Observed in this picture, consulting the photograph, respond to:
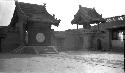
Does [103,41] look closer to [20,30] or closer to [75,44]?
[75,44]

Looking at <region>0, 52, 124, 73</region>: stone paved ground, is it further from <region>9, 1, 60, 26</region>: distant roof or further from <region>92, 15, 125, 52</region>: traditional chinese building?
<region>92, 15, 125, 52</region>: traditional chinese building

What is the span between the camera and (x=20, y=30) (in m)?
28.2

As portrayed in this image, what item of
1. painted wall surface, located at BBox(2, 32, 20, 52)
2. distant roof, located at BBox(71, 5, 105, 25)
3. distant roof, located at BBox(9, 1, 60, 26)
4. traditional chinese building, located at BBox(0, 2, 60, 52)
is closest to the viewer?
distant roof, located at BBox(9, 1, 60, 26)

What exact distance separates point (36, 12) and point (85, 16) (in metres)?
14.2

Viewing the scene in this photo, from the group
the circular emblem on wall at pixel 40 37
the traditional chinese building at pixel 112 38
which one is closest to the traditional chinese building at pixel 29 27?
the circular emblem on wall at pixel 40 37

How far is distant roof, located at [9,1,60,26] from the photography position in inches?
1041

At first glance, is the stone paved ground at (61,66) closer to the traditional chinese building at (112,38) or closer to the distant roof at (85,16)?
the traditional chinese building at (112,38)

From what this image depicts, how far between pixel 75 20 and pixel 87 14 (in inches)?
124

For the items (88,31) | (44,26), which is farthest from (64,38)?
(44,26)

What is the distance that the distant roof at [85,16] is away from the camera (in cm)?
3856

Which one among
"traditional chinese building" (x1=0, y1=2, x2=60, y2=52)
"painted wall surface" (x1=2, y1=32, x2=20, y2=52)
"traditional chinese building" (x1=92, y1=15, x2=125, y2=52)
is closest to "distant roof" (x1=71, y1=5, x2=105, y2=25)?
"traditional chinese building" (x1=92, y1=15, x2=125, y2=52)

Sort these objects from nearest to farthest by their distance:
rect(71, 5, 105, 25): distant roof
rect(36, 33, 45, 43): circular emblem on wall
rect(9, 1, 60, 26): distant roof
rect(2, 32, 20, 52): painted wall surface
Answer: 1. rect(9, 1, 60, 26): distant roof
2. rect(36, 33, 45, 43): circular emblem on wall
3. rect(2, 32, 20, 52): painted wall surface
4. rect(71, 5, 105, 25): distant roof

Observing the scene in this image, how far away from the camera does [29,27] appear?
26.8m

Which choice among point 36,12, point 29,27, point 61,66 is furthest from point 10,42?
point 61,66
